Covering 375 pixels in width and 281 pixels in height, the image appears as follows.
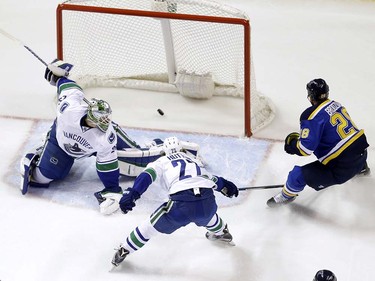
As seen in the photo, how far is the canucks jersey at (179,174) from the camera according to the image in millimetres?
4891

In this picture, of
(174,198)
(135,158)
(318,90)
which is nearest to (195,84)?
(135,158)

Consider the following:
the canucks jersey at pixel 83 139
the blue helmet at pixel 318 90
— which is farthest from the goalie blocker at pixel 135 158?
the blue helmet at pixel 318 90

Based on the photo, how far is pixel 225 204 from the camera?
5562 millimetres

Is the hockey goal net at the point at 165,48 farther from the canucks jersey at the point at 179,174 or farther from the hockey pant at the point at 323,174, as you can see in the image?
the canucks jersey at the point at 179,174

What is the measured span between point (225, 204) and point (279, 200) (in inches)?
12.9

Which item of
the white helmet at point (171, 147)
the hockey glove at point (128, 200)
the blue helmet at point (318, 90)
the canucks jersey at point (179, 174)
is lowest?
the hockey glove at point (128, 200)

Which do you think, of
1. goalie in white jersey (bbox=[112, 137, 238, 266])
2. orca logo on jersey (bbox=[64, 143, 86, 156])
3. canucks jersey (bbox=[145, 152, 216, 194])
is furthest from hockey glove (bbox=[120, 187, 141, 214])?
orca logo on jersey (bbox=[64, 143, 86, 156])

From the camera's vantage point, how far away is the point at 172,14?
5.88 m

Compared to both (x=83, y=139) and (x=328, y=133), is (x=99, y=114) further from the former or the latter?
(x=328, y=133)

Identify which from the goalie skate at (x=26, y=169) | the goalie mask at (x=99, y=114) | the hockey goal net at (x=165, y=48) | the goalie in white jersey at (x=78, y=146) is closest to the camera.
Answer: the goalie mask at (x=99, y=114)

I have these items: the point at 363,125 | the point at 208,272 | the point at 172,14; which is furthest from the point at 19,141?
the point at 363,125

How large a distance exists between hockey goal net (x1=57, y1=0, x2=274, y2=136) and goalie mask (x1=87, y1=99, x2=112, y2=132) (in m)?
0.85

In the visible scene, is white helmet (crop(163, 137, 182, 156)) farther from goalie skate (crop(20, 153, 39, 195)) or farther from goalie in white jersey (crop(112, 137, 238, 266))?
goalie skate (crop(20, 153, 39, 195))

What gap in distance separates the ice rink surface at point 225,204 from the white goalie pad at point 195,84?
0.10 meters
